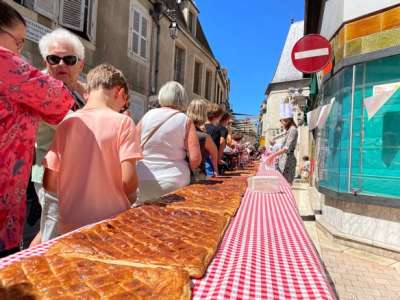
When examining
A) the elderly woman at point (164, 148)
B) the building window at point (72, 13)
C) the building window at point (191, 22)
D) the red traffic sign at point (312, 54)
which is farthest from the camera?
the building window at point (191, 22)

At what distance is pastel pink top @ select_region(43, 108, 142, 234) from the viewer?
164cm

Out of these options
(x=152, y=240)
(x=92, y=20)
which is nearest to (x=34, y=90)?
(x=152, y=240)

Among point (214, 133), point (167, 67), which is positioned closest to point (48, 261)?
point (214, 133)

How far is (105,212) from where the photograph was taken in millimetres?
1684

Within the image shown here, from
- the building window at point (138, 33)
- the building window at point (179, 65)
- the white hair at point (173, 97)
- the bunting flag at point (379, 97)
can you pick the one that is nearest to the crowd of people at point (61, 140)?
the white hair at point (173, 97)

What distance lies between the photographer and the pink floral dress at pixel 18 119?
1344 millimetres

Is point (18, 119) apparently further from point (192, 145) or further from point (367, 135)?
point (367, 135)

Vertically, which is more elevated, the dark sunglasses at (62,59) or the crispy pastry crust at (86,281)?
the dark sunglasses at (62,59)

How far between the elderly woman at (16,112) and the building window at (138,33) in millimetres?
9351

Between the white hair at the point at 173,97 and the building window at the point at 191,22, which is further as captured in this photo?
the building window at the point at 191,22

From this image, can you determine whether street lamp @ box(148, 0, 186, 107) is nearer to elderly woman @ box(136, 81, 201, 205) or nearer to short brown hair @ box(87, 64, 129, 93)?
elderly woman @ box(136, 81, 201, 205)

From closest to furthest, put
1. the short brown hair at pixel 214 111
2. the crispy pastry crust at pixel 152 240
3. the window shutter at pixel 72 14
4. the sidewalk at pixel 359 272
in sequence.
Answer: the crispy pastry crust at pixel 152 240, the sidewalk at pixel 359 272, the short brown hair at pixel 214 111, the window shutter at pixel 72 14

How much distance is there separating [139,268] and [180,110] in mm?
1814

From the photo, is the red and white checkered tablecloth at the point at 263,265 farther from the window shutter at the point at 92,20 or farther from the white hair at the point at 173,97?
the window shutter at the point at 92,20
